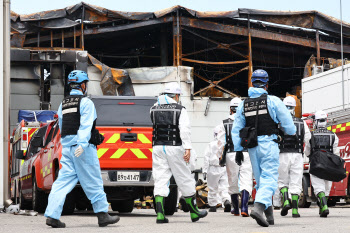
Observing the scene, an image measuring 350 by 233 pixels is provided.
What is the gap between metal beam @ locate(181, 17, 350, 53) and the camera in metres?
34.2

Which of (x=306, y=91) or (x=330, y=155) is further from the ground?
(x=306, y=91)

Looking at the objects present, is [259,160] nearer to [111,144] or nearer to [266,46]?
[111,144]

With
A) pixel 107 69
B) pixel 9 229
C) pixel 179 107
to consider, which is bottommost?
pixel 9 229

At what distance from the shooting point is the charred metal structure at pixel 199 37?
3338 cm

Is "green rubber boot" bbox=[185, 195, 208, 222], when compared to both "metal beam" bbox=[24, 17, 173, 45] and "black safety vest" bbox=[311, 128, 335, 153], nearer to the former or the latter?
"black safety vest" bbox=[311, 128, 335, 153]

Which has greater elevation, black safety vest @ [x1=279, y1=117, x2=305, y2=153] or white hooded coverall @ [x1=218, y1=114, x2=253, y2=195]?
black safety vest @ [x1=279, y1=117, x2=305, y2=153]

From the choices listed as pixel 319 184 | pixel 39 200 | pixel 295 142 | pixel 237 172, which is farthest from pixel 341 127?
pixel 39 200

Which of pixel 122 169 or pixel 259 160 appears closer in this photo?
pixel 259 160

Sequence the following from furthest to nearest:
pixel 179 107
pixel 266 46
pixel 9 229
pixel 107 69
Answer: pixel 266 46, pixel 107 69, pixel 179 107, pixel 9 229

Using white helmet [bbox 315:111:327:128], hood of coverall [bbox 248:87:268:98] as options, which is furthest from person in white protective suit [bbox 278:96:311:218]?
hood of coverall [bbox 248:87:268:98]

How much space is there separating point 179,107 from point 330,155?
3.69 m

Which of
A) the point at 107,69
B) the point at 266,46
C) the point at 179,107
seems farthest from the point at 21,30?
the point at 179,107

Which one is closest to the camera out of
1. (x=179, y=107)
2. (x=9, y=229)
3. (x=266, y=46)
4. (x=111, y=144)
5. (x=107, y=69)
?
(x=9, y=229)

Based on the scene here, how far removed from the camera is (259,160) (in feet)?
31.7
